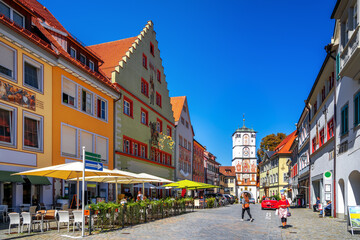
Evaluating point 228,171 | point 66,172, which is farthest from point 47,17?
point 228,171

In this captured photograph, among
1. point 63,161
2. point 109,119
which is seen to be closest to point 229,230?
point 63,161

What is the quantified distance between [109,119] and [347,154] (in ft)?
56.7

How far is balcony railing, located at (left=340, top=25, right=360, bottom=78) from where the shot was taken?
16594 millimetres

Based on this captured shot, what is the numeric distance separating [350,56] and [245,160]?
11208 centimetres

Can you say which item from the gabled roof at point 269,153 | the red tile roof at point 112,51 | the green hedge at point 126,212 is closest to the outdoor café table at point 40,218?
the green hedge at point 126,212

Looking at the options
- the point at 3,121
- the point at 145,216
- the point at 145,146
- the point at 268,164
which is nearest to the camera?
the point at 3,121

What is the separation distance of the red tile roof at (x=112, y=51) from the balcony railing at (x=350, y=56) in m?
19.1

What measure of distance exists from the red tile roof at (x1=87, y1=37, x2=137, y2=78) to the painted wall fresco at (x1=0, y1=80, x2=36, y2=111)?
40.0 feet

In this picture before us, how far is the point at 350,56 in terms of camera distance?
57.0 ft

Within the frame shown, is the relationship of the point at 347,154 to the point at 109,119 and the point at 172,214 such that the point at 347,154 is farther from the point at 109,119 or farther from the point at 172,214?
the point at 109,119

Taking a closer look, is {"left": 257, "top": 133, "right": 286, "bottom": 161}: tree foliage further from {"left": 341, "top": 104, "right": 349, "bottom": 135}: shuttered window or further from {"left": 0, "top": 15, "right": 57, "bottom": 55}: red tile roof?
{"left": 0, "top": 15, "right": 57, "bottom": 55}: red tile roof

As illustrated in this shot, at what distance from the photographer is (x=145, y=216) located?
20.1m

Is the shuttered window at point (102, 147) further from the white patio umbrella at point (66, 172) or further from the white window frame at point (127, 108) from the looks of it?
the white patio umbrella at point (66, 172)

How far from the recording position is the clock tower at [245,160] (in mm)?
125000
